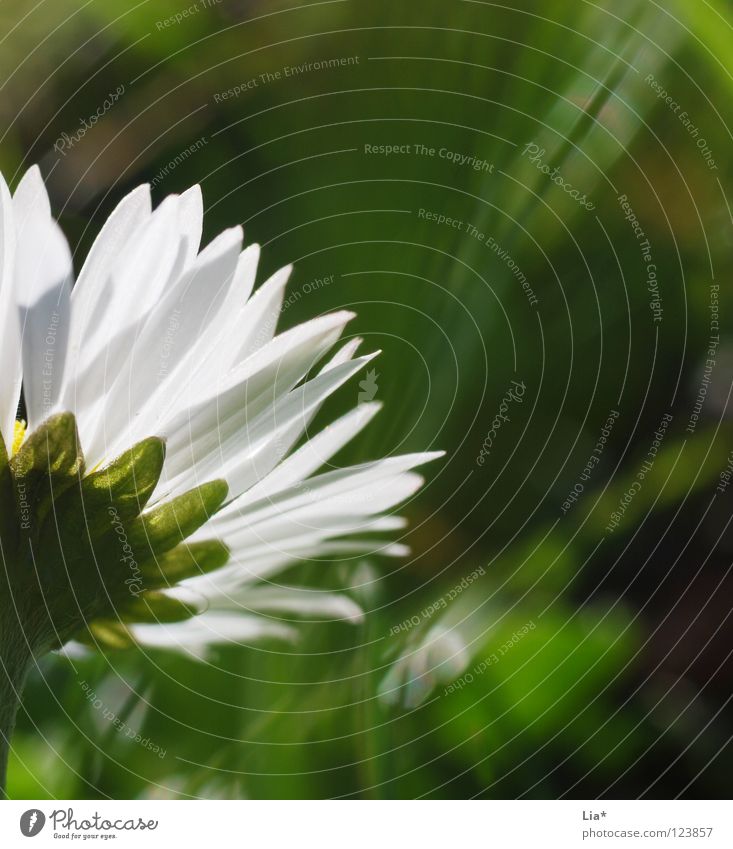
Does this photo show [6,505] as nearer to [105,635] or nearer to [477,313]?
[105,635]

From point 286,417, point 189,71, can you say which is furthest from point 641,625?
point 189,71

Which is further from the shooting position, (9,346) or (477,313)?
(477,313)

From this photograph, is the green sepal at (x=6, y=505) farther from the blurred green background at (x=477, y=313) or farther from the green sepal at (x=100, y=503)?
the blurred green background at (x=477, y=313)

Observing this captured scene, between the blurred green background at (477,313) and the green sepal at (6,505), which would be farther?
the blurred green background at (477,313)

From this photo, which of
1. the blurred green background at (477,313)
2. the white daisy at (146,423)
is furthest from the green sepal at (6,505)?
the blurred green background at (477,313)

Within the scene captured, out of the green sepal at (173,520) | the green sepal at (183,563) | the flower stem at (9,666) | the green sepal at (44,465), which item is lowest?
the flower stem at (9,666)

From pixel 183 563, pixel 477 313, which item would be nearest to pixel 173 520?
pixel 183 563

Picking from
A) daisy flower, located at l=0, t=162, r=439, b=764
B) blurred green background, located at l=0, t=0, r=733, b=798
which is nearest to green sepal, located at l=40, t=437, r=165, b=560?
daisy flower, located at l=0, t=162, r=439, b=764
